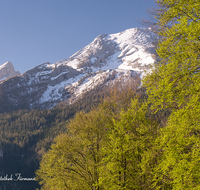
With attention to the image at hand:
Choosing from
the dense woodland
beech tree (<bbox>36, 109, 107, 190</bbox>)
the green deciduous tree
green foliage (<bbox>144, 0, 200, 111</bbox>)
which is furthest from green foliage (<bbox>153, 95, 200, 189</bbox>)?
beech tree (<bbox>36, 109, 107, 190</bbox>)

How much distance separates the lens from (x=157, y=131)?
13.9 metres

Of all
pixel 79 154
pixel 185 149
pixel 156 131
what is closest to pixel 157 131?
pixel 156 131

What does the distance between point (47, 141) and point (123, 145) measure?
197450 mm

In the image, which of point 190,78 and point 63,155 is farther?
point 63,155

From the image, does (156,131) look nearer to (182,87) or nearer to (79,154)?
(182,87)

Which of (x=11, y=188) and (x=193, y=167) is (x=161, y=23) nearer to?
(x=193, y=167)

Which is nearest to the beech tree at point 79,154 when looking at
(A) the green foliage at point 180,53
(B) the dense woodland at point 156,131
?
(B) the dense woodland at point 156,131

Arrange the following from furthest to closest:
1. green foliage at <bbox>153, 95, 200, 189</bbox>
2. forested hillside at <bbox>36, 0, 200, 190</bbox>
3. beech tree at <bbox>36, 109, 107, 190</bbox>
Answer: beech tree at <bbox>36, 109, 107, 190</bbox> → forested hillside at <bbox>36, 0, 200, 190</bbox> → green foliage at <bbox>153, 95, 200, 189</bbox>

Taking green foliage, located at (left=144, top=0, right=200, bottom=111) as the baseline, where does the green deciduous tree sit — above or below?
below

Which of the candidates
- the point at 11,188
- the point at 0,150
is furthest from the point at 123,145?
the point at 0,150

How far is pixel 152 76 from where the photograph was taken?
10484 mm

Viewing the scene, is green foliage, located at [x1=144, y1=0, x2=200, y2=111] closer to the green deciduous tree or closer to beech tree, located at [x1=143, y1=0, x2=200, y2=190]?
beech tree, located at [x1=143, y1=0, x2=200, y2=190]

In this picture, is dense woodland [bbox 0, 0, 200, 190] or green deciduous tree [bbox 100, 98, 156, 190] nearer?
dense woodland [bbox 0, 0, 200, 190]

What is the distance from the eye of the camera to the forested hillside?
334 inches
